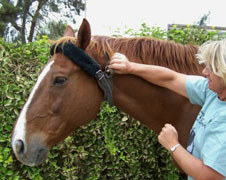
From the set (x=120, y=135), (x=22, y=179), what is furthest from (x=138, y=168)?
(x=22, y=179)

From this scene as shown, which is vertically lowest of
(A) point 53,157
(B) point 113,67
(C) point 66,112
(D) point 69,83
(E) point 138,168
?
(E) point 138,168

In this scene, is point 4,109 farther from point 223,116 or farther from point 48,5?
point 48,5

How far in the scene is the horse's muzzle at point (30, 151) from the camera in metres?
1.63

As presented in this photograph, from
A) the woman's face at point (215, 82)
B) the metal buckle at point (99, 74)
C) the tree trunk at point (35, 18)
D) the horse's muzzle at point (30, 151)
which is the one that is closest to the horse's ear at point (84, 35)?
the metal buckle at point (99, 74)

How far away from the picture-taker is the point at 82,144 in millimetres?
3150

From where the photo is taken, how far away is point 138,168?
337 cm

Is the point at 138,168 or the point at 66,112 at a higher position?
the point at 66,112

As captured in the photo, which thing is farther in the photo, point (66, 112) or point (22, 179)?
point (22, 179)

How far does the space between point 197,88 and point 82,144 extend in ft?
6.44

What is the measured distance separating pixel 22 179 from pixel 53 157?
465 millimetres

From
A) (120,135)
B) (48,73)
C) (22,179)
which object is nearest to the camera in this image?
(48,73)

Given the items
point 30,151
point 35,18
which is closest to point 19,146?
point 30,151

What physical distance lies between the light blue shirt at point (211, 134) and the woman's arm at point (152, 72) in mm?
196

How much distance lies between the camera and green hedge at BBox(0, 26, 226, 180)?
105 inches
